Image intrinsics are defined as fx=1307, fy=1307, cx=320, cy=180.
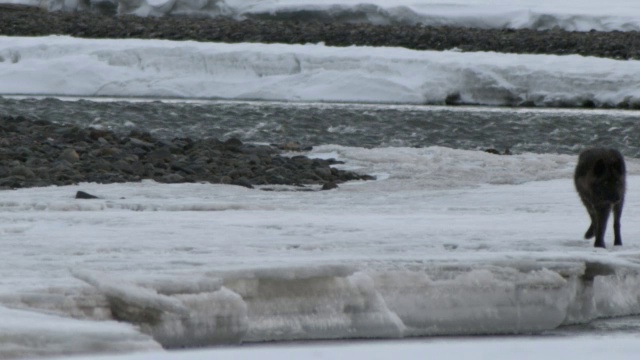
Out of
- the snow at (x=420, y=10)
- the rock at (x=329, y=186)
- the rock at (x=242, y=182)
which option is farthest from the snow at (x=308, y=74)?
the rock at (x=242, y=182)

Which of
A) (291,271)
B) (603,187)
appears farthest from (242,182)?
(291,271)

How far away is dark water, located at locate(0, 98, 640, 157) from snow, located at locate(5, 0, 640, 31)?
1064cm

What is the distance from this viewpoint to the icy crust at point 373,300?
18.1 feet

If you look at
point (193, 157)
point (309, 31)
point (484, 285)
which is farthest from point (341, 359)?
point (309, 31)

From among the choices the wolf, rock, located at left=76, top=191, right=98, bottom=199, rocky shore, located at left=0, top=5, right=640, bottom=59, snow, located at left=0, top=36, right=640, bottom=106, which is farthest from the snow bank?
rocky shore, located at left=0, top=5, right=640, bottom=59

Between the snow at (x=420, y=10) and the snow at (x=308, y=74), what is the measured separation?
737 cm

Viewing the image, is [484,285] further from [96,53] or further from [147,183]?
[96,53]

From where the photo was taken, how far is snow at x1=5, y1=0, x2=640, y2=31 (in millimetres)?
29500

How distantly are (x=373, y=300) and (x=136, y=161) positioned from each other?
5.66 metres

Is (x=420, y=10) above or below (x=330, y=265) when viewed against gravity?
below

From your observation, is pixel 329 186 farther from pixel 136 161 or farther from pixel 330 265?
pixel 330 265

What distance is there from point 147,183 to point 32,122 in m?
4.04

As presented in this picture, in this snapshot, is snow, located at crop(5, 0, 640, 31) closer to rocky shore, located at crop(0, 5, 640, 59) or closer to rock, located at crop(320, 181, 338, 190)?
rocky shore, located at crop(0, 5, 640, 59)

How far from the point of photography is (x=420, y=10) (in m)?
30.8
